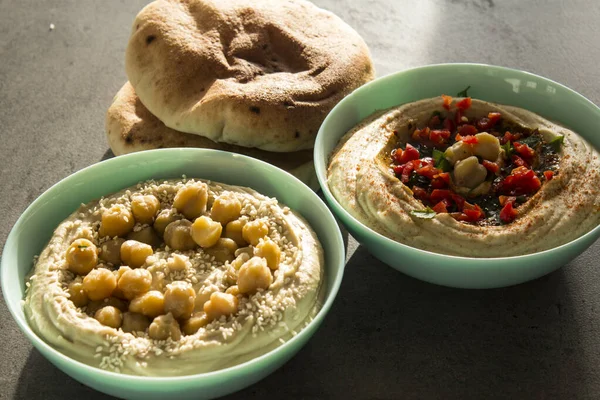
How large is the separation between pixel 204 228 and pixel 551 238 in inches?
54.8

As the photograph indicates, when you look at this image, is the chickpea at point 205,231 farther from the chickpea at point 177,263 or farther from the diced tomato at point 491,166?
the diced tomato at point 491,166

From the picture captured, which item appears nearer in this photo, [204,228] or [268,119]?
[204,228]

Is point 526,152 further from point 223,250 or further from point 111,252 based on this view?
point 111,252

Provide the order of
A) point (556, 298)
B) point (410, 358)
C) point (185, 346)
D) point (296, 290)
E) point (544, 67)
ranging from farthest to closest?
point (544, 67), point (556, 298), point (410, 358), point (296, 290), point (185, 346)

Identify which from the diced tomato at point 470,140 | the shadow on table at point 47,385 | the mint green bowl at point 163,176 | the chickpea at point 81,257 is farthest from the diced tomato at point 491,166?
the shadow on table at point 47,385

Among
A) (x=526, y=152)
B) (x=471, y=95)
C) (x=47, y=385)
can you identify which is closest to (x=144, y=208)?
(x=47, y=385)

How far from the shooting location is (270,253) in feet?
8.89

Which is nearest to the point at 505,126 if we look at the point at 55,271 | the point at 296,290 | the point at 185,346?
the point at 296,290

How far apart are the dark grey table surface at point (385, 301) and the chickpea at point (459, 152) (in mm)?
568

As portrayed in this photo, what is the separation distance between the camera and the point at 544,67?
177 inches

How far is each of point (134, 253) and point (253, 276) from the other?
1.68 ft

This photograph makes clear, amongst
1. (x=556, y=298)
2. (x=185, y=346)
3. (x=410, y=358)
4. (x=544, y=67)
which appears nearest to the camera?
(x=185, y=346)

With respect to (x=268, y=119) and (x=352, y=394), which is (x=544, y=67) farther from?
(x=352, y=394)

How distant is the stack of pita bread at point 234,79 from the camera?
3.32 metres
